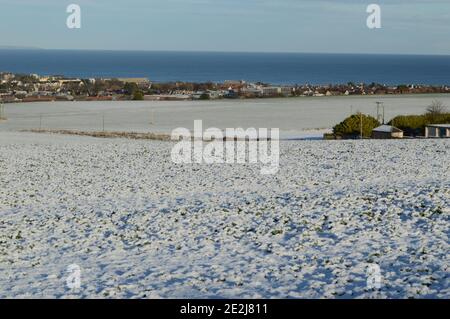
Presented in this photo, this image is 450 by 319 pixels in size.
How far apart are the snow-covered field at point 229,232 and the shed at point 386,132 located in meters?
26.2

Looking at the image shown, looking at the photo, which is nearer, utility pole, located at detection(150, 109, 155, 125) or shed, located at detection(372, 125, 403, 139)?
shed, located at detection(372, 125, 403, 139)

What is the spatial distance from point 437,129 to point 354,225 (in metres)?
44.7

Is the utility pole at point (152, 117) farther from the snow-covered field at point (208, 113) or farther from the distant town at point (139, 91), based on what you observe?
the distant town at point (139, 91)

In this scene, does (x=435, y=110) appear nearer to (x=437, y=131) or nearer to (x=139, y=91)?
(x=437, y=131)

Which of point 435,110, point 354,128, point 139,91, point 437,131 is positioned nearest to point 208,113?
point 435,110

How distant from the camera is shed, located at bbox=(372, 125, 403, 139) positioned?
186ft

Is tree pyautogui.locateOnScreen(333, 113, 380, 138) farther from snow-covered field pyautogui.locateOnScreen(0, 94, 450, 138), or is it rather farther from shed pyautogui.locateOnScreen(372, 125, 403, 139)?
snow-covered field pyautogui.locateOnScreen(0, 94, 450, 138)

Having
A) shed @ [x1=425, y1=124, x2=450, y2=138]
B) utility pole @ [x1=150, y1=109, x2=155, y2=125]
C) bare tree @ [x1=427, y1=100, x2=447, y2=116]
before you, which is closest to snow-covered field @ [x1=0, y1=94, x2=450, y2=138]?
utility pole @ [x1=150, y1=109, x2=155, y2=125]

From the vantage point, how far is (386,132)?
189ft

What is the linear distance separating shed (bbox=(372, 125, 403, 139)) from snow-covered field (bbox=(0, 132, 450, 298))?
26.2 metres

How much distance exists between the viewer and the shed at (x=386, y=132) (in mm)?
56594

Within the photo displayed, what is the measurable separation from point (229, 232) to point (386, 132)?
4304 cm

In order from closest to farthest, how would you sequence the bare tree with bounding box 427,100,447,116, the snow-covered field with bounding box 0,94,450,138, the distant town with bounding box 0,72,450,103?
1. the bare tree with bounding box 427,100,447,116
2. the snow-covered field with bounding box 0,94,450,138
3. the distant town with bounding box 0,72,450,103

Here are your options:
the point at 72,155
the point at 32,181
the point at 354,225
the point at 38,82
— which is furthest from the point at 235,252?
the point at 38,82
